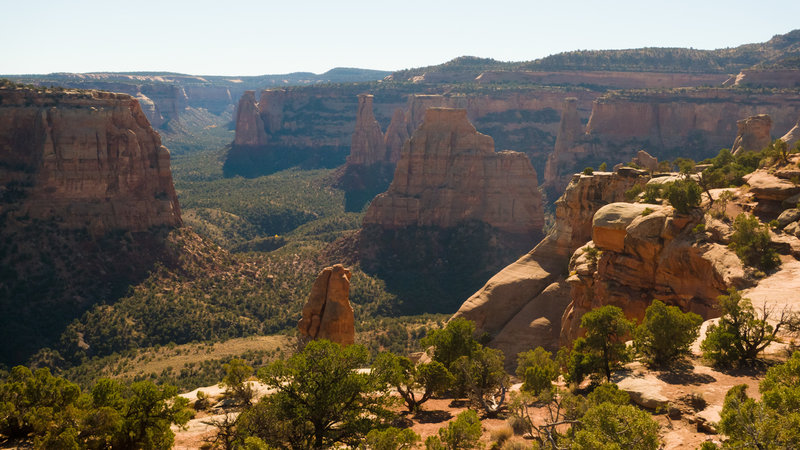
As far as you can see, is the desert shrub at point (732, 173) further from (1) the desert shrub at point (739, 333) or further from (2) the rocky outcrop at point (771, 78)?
(2) the rocky outcrop at point (771, 78)

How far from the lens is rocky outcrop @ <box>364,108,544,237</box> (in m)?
92.4

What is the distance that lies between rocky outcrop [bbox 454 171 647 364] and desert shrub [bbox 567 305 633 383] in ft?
50.6

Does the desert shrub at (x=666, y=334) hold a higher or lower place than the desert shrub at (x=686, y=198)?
lower

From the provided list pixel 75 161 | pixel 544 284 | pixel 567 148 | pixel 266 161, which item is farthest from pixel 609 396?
pixel 266 161

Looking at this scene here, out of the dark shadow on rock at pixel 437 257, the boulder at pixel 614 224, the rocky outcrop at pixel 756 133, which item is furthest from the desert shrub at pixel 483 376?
A: the dark shadow on rock at pixel 437 257

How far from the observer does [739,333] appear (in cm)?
2489

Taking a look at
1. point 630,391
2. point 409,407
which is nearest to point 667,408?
point 630,391

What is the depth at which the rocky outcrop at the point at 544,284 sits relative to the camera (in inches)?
1724

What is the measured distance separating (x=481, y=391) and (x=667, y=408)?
8.77m

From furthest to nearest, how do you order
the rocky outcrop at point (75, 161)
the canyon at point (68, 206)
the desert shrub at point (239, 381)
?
the rocky outcrop at point (75, 161) → the canyon at point (68, 206) → the desert shrub at point (239, 381)

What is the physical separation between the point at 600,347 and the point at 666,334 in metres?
2.81

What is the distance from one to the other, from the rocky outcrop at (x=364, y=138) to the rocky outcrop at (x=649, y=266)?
404 feet

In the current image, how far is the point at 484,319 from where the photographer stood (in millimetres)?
46406

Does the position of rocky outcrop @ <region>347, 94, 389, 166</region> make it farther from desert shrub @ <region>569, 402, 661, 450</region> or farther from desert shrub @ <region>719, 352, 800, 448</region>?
desert shrub @ <region>719, 352, 800, 448</region>
